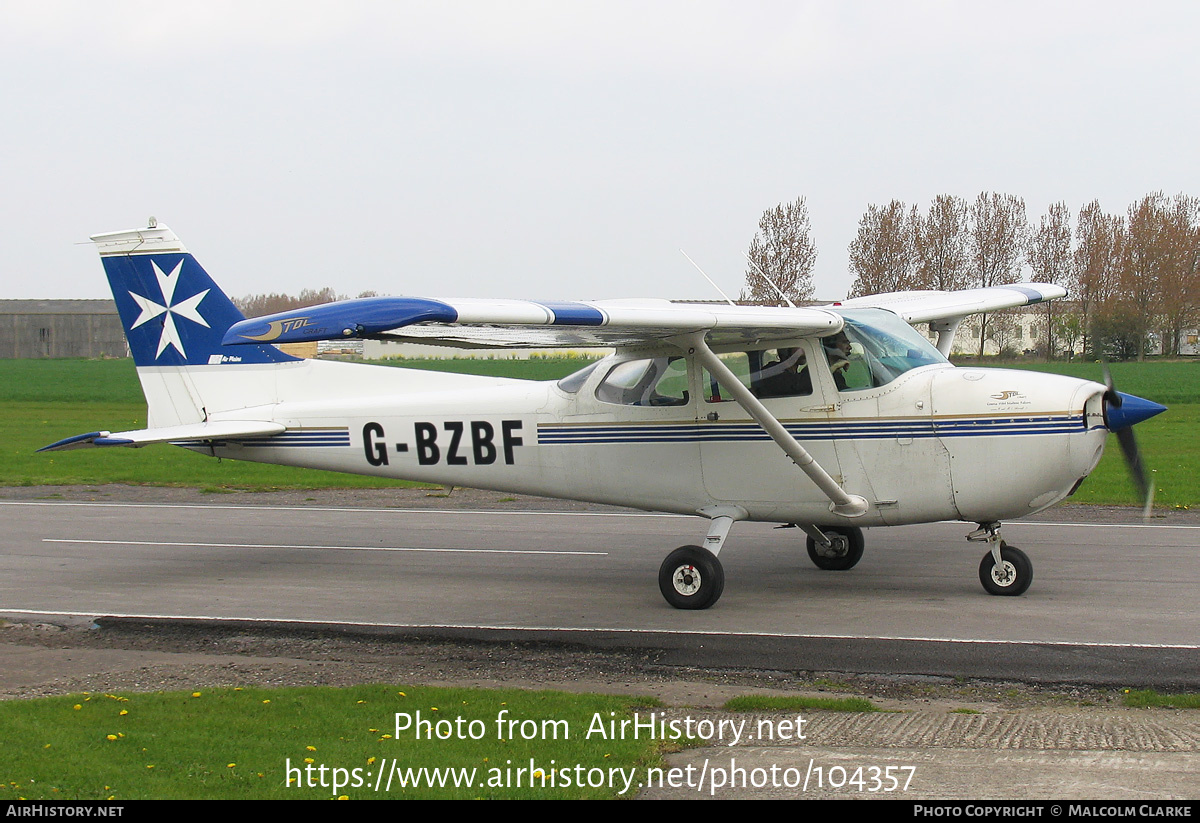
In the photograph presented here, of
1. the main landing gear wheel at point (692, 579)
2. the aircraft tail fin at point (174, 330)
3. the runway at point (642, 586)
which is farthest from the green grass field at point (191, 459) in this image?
the main landing gear wheel at point (692, 579)

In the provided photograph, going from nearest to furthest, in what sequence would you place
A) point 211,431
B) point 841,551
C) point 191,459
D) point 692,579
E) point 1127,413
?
point 1127,413 < point 692,579 < point 841,551 < point 211,431 < point 191,459

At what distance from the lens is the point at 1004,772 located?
523 cm

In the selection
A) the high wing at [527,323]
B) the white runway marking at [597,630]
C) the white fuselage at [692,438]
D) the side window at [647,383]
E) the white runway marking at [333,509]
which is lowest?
the white runway marking at [333,509]

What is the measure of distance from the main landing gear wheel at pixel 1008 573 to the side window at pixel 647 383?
3021 millimetres

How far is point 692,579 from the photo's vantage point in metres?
9.60

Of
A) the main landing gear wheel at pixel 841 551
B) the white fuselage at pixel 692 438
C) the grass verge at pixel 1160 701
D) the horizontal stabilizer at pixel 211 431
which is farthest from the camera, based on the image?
the main landing gear wheel at pixel 841 551

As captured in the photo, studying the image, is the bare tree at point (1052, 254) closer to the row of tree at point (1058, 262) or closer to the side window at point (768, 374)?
the row of tree at point (1058, 262)

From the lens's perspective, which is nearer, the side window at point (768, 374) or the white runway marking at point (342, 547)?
the side window at point (768, 374)

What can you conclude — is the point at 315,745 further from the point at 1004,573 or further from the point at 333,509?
the point at 333,509

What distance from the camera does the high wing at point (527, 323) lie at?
696cm

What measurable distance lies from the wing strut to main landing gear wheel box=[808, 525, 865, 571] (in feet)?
5.59

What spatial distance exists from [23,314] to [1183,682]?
127472mm

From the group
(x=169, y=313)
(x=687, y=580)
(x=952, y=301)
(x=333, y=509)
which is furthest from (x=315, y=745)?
(x=333, y=509)

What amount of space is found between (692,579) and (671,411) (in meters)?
1.55
